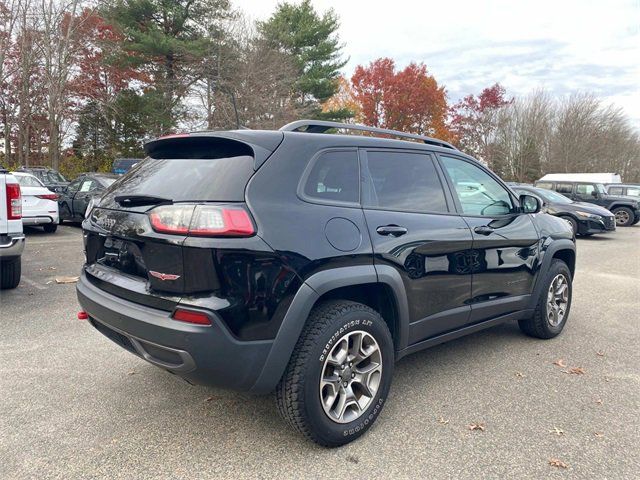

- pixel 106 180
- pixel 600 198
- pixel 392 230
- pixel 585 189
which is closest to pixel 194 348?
pixel 392 230

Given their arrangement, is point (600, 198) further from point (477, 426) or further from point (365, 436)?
point (365, 436)

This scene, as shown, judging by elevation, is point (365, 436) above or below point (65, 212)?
below

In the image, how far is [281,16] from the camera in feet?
94.2

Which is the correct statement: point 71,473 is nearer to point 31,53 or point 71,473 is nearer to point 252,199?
Result: point 252,199

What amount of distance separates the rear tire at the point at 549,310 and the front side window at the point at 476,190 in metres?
0.84

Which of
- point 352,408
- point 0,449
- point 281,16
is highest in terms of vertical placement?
point 281,16

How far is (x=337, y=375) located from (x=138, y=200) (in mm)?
1484

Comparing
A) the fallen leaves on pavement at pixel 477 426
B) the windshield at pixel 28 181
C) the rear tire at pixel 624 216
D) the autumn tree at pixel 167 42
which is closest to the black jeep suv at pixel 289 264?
the fallen leaves on pavement at pixel 477 426

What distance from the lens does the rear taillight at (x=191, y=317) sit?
218 cm

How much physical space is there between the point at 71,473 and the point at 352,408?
4.82 feet

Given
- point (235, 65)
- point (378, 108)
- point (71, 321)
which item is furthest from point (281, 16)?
point (71, 321)

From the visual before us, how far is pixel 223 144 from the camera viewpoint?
8.46 ft

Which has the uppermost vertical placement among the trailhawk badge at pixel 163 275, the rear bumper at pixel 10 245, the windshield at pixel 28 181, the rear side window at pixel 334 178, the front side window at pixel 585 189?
the front side window at pixel 585 189

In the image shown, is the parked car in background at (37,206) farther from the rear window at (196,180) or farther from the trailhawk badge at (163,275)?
the trailhawk badge at (163,275)
